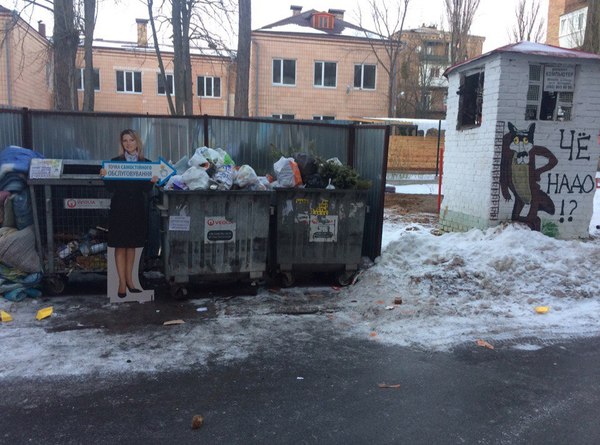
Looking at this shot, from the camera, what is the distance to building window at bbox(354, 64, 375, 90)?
104 ft

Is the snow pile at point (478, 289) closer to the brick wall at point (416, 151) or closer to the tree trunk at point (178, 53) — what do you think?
the tree trunk at point (178, 53)

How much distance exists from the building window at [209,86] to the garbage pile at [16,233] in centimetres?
2922

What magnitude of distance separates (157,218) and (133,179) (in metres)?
1.09

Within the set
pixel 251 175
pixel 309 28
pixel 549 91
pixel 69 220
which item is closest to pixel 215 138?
pixel 251 175

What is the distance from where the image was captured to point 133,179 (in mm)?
5695

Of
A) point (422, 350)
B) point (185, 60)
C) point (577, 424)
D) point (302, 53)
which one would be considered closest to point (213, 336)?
point (422, 350)

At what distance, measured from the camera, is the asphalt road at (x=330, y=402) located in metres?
3.18

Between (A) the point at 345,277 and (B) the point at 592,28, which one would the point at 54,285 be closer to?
(A) the point at 345,277

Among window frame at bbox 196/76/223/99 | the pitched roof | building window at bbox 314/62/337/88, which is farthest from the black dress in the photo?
window frame at bbox 196/76/223/99

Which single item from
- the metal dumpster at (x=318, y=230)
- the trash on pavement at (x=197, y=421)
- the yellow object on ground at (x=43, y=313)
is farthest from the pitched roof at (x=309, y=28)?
the trash on pavement at (x=197, y=421)

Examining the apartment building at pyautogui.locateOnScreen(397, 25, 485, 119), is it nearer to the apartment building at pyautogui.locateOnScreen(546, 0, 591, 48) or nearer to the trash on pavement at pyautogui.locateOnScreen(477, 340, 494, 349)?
the apartment building at pyautogui.locateOnScreen(546, 0, 591, 48)

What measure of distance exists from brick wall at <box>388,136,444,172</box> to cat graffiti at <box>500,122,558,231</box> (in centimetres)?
1506

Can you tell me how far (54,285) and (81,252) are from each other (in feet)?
1.61

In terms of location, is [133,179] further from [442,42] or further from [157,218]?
[442,42]
